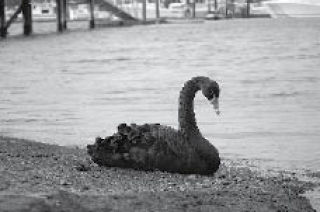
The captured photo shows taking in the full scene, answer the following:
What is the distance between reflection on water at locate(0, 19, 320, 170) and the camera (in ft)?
39.3

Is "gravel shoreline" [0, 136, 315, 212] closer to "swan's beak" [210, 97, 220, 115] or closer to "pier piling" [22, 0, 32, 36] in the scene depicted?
"swan's beak" [210, 97, 220, 115]

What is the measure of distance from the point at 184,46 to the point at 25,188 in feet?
96.5

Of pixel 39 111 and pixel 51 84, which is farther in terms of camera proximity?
pixel 51 84

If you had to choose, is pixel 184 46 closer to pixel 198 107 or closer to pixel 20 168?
pixel 198 107

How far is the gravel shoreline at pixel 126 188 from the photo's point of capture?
20.4 feet

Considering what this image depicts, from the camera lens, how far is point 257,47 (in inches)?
1323

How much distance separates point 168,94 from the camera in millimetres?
17578

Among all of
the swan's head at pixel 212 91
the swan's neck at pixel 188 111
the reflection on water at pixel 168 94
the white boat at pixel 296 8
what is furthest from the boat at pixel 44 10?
the swan's head at pixel 212 91

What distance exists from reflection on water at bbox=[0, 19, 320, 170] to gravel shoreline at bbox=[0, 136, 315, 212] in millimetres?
1810

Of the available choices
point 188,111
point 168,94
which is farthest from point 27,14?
point 188,111

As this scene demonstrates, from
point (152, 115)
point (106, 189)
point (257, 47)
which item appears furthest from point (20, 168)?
point (257, 47)

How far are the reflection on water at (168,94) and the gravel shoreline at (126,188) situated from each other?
1.81 m

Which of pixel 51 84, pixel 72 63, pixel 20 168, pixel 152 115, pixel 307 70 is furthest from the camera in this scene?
pixel 72 63

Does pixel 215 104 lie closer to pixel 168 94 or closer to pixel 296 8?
pixel 168 94
